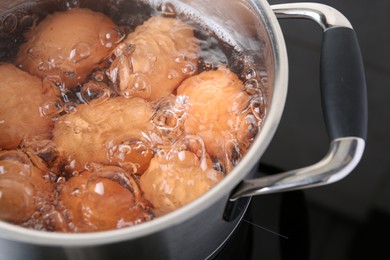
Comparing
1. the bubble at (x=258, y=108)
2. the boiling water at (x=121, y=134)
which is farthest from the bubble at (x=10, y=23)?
the bubble at (x=258, y=108)

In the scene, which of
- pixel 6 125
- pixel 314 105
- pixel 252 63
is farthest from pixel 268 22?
pixel 6 125

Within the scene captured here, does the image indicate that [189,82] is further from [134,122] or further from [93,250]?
[93,250]

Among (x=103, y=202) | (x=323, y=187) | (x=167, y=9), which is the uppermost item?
(x=167, y=9)

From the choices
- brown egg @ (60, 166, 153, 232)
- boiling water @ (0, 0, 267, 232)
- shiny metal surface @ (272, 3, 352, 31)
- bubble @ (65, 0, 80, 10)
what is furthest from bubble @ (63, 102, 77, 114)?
shiny metal surface @ (272, 3, 352, 31)

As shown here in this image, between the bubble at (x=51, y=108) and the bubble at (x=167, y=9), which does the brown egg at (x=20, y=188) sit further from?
the bubble at (x=167, y=9)

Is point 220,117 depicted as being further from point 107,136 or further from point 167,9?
point 167,9

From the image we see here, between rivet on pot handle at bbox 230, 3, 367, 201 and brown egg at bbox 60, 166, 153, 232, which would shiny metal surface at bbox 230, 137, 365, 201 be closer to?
rivet on pot handle at bbox 230, 3, 367, 201

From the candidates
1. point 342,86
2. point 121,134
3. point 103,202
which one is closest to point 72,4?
point 121,134
